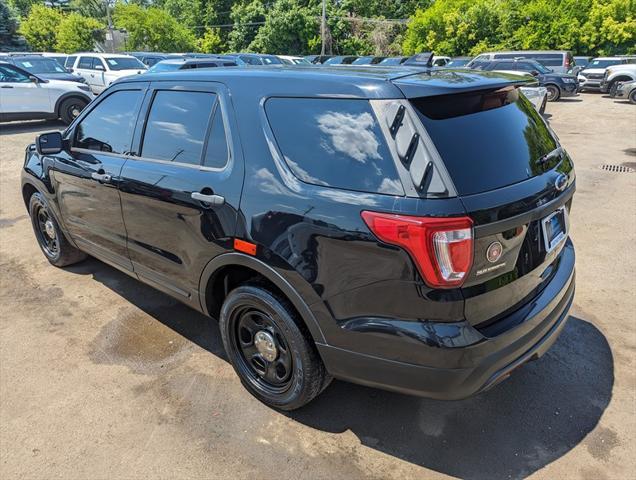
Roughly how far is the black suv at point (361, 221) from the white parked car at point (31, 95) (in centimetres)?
1120

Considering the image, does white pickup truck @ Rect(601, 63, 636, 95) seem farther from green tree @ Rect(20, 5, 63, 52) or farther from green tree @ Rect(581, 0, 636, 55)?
green tree @ Rect(20, 5, 63, 52)

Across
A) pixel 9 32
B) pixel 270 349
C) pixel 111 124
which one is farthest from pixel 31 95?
pixel 9 32

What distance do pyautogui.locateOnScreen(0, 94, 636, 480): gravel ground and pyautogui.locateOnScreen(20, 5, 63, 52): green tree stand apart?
136ft

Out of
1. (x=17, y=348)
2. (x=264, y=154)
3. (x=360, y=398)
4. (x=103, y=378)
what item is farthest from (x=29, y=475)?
(x=264, y=154)

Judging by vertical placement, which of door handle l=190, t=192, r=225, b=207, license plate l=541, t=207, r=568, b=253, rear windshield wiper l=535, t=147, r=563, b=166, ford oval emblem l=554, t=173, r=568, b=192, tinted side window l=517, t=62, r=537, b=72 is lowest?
tinted side window l=517, t=62, r=537, b=72

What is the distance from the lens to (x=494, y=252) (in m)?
2.12

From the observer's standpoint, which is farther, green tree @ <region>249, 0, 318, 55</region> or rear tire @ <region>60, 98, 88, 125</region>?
green tree @ <region>249, 0, 318, 55</region>

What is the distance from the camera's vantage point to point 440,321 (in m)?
2.08

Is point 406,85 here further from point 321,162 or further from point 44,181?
point 44,181

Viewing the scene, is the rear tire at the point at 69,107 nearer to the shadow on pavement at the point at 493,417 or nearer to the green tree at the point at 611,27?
the shadow on pavement at the point at 493,417

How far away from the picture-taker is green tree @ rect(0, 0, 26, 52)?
157ft

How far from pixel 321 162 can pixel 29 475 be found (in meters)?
2.14

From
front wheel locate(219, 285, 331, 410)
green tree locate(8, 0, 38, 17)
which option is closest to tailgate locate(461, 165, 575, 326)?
front wheel locate(219, 285, 331, 410)

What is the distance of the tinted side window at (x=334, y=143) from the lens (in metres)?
2.14
